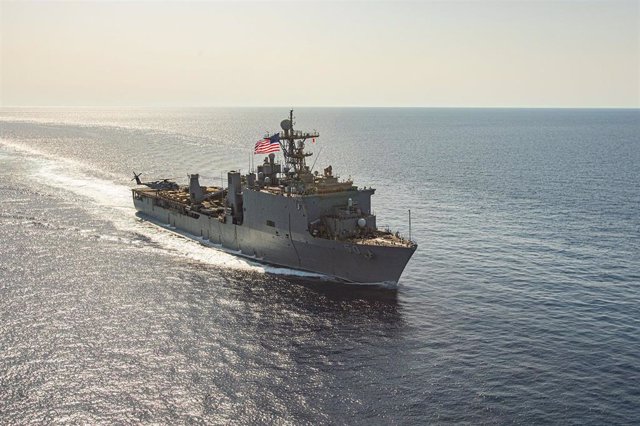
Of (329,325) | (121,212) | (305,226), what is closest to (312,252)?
(305,226)

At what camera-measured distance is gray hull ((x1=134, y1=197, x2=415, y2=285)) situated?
49.3 meters

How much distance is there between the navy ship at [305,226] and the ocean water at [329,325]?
2.10 metres

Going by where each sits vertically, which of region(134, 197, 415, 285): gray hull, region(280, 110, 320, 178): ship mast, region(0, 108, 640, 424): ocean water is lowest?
region(0, 108, 640, 424): ocean water

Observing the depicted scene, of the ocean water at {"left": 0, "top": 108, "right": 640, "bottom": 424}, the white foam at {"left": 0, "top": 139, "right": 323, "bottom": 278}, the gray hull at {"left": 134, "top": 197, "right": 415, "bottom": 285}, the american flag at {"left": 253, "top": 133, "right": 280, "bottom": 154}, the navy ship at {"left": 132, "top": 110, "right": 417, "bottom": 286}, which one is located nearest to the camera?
the ocean water at {"left": 0, "top": 108, "right": 640, "bottom": 424}

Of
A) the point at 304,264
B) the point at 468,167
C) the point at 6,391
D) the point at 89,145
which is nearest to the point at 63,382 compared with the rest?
the point at 6,391

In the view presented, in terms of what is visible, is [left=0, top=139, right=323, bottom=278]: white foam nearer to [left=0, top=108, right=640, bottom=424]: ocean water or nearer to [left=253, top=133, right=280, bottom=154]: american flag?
[left=0, top=108, right=640, bottom=424]: ocean water

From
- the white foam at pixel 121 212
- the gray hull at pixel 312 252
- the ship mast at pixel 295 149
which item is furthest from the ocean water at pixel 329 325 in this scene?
the ship mast at pixel 295 149

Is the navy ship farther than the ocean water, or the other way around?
the navy ship

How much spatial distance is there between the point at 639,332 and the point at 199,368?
31539mm

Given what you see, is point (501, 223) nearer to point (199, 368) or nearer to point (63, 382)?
point (199, 368)

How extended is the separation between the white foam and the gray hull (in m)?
1.15

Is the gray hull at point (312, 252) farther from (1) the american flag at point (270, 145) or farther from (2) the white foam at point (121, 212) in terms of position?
(1) the american flag at point (270, 145)

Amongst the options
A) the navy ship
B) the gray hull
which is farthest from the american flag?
the gray hull

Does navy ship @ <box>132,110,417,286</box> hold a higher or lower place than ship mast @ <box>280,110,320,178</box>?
lower
